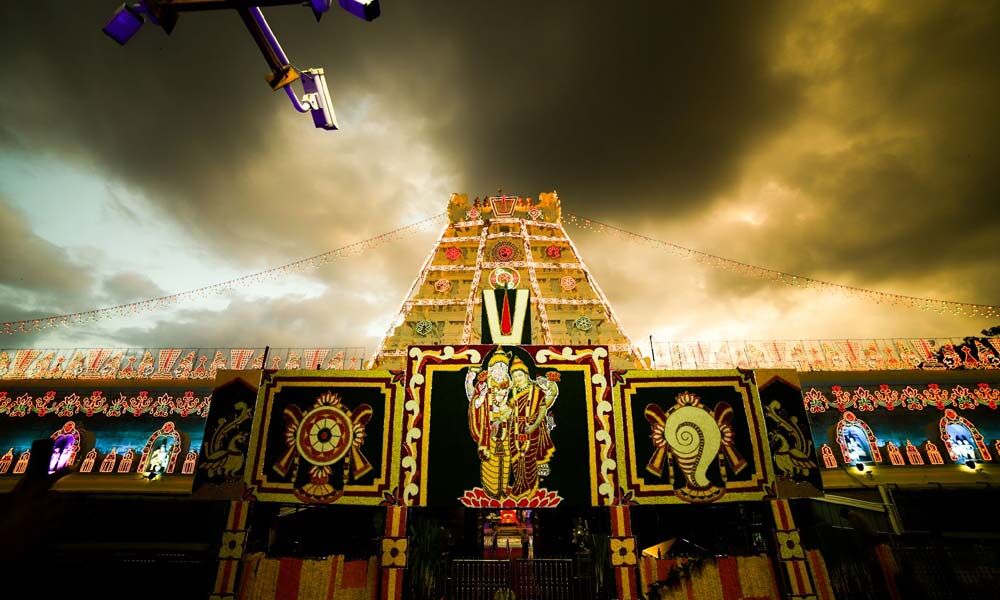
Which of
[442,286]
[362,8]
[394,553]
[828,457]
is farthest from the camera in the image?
[442,286]

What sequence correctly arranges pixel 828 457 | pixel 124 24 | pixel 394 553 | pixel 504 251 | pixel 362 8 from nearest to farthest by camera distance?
pixel 362 8 → pixel 124 24 → pixel 394 553 → pixel 828 457 → pixel 504 251

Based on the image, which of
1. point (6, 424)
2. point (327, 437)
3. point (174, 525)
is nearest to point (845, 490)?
point (327, 437)

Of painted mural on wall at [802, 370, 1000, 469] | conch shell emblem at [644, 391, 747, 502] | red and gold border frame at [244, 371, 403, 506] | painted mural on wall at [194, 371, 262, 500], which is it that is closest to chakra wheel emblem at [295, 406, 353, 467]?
red and gold border frame at [244, 371, 403, 506]

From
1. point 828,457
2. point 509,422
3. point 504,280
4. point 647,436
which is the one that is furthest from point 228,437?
point 828,457

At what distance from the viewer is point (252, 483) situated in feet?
26.6

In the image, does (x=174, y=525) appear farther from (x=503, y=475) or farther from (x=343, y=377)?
(x=503, y=475)

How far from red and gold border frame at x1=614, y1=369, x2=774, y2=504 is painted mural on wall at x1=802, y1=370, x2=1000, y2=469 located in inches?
450

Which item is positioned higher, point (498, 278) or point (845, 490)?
point (498, 278)

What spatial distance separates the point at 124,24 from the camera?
493 cm

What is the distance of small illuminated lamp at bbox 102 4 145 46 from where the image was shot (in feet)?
15.8

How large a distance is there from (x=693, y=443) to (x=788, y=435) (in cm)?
210

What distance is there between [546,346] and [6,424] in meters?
24.5

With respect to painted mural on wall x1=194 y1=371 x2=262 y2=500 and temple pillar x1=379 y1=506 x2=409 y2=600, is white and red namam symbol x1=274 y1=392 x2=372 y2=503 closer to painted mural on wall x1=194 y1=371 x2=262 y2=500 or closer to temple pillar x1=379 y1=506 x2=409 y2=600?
painted mural on wall x1=194 y1=371 x2=262 y2=500

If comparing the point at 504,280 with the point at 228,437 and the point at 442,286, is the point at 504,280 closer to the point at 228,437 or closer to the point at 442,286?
Answer: the point at 228,437
